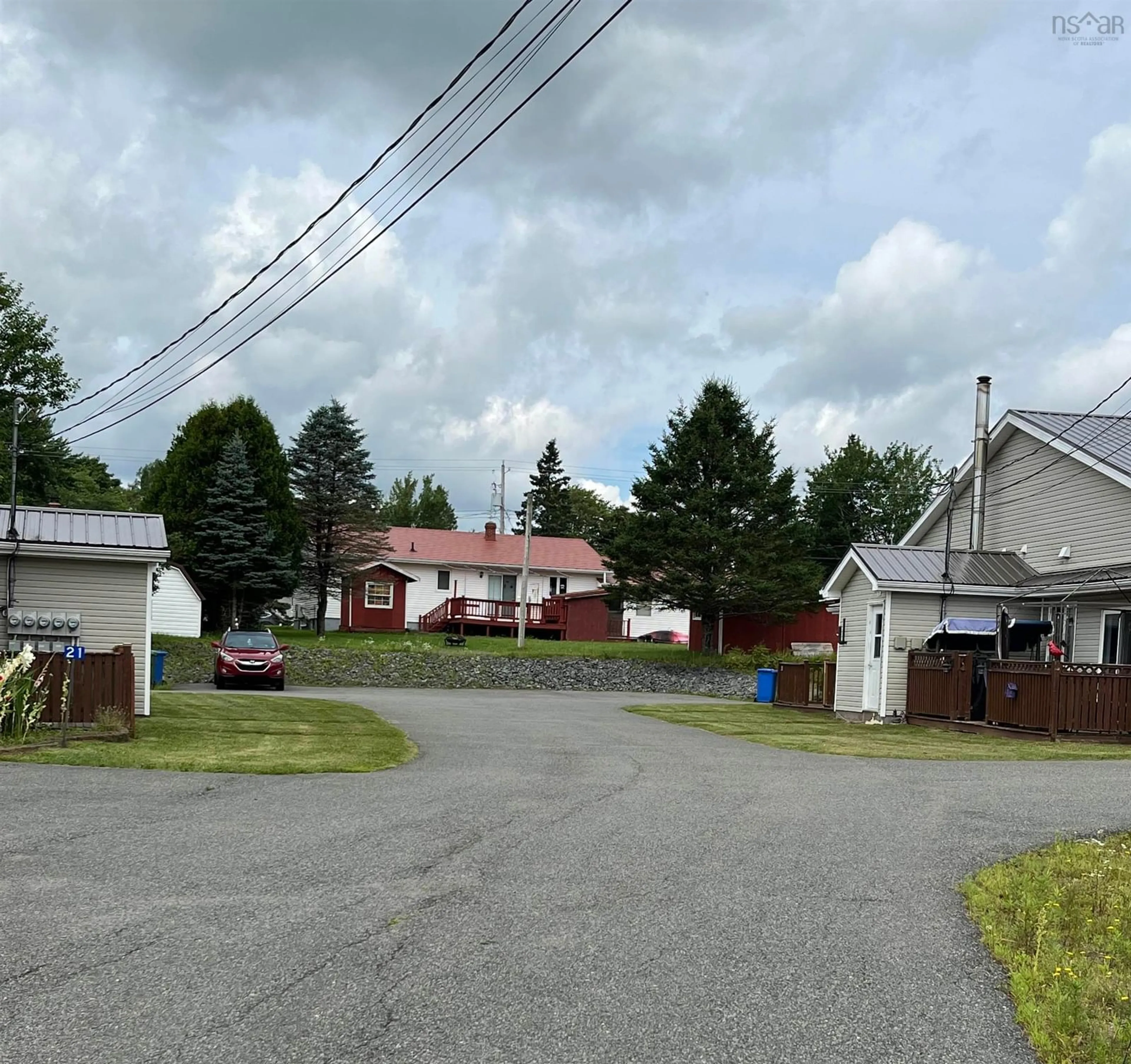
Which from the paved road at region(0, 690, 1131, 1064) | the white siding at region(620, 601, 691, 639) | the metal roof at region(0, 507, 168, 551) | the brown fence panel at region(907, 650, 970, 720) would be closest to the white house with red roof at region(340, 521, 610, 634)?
the white siding at region(620, 601, 691, 639)

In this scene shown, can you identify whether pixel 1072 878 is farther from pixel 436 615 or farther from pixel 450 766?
pixel 436 615

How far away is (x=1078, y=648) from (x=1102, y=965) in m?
20.0

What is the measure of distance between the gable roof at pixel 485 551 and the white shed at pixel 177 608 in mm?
15735

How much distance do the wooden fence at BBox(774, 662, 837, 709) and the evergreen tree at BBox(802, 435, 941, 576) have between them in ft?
134

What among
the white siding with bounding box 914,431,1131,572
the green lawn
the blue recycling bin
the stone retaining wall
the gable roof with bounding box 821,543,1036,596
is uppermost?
the white siding with bounding box 914,431,1131,572

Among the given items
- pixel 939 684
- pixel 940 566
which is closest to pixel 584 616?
pixel 940 566

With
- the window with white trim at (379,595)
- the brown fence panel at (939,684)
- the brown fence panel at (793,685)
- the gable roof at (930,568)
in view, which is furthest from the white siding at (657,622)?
the brown fence panel at (939,684)

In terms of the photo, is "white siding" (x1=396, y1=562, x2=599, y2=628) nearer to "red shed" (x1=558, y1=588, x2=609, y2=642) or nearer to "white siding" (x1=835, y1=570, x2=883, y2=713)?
"red shed" (x1=558, y1=588, x2=609, y2=642)

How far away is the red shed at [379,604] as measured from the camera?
58.5m

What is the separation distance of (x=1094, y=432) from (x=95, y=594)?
20.7m

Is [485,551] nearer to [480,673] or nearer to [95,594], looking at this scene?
[480,673]

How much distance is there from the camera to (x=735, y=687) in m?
39.4

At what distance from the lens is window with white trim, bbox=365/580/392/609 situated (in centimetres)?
5912

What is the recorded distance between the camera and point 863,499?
238 ft
